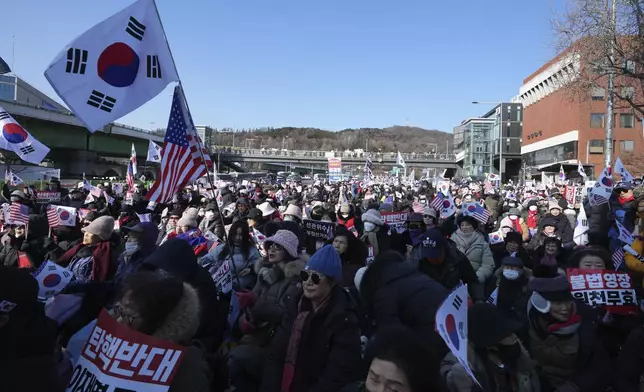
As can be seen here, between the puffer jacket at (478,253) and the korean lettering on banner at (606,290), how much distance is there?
8.45ft

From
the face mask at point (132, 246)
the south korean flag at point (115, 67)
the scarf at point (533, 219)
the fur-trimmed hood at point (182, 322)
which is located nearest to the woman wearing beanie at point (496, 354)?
the fur-trimmed hood at point (182, 322)

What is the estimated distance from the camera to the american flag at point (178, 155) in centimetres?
567

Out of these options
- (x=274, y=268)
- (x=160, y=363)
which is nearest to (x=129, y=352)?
(x=160, y=363)

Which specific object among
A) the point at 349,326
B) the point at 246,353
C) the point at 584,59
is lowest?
the point at 246,353

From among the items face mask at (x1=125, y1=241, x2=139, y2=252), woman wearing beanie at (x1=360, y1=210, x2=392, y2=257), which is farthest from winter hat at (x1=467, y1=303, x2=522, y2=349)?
woman wearing beanie at (x1=360, y1=210, x2=392, y2=257)

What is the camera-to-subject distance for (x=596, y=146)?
66750 millimetres

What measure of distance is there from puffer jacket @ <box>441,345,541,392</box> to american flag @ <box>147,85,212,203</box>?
11.4ft

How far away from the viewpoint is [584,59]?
19938 millimetres

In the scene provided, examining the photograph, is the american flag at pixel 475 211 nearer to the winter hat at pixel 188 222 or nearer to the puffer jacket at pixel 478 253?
the puffer jacket at pixel 478 253

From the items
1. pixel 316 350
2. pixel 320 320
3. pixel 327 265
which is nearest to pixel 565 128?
pixel 327 265

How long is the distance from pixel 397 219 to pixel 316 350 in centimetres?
717

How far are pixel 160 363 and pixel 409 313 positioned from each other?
6.25 feet

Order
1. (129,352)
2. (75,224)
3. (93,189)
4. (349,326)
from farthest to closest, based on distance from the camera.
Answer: (93,189)
(75,224)
(349,326)
(129,352)

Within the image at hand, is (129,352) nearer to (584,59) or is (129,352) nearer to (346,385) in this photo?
(346,385)
